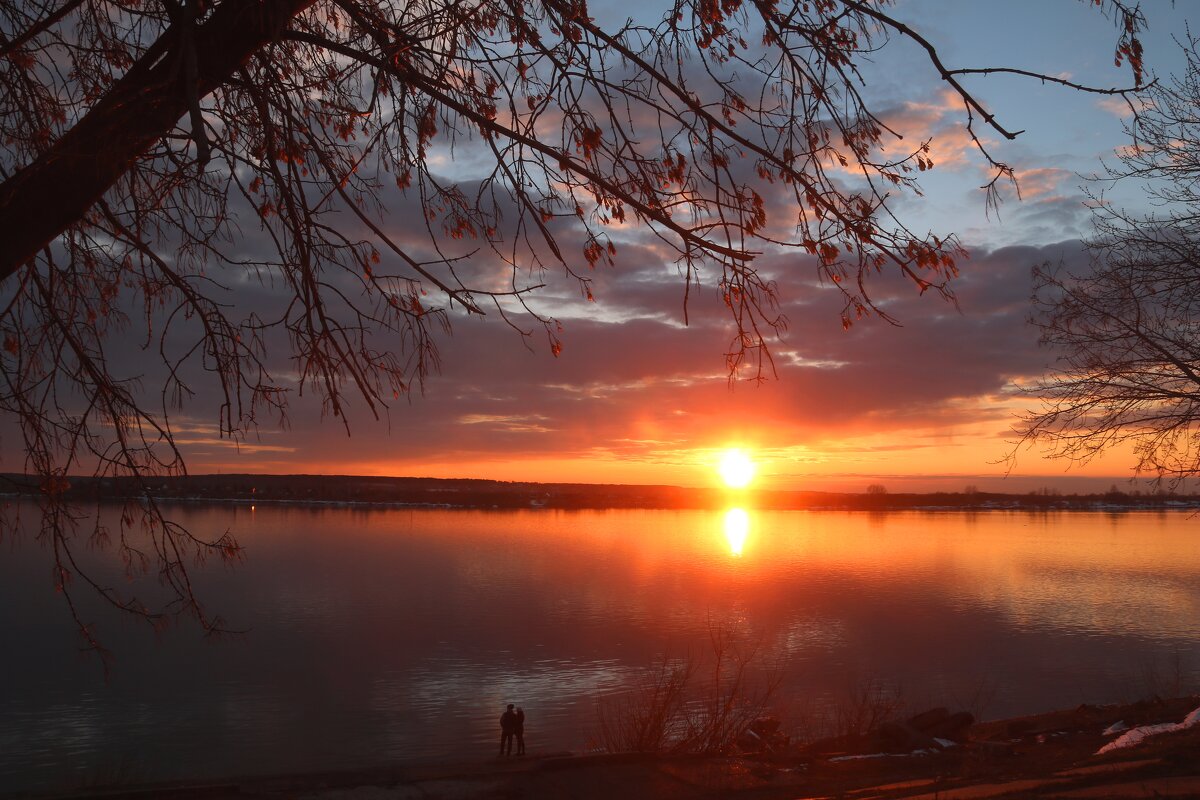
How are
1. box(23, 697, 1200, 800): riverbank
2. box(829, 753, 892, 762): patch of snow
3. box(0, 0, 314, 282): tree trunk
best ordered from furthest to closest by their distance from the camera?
box(829, 753, 892, 762): patch of snow, box(23, 697, 1200, 800): riverbank, box(0, 0, 314, 282): tree trunk

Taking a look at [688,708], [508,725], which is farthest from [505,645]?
[508,725]

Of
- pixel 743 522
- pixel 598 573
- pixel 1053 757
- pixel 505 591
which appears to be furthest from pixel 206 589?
pixel 743 522

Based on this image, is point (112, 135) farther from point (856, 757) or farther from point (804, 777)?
point (856, 757)

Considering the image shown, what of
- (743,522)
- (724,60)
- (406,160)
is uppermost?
(724,60)

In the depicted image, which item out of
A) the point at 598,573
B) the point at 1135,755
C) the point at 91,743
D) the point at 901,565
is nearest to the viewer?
the point at 1135,755

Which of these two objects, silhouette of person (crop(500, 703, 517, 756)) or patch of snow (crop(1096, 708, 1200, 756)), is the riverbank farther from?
silhouette of person (crop(500, 703, 517, 756))

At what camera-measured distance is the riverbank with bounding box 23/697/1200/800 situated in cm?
695

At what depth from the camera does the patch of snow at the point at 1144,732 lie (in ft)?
32.2

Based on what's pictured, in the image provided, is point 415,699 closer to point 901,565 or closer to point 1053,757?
point 1053,757

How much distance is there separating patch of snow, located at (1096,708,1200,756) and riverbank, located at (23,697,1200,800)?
0.16ft

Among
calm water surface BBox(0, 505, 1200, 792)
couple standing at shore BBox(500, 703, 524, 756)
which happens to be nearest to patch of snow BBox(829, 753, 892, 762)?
calm water surface BBox(0, 505, 1200, 792)

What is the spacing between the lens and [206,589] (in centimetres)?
3147

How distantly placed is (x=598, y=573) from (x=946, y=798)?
33.1 metres

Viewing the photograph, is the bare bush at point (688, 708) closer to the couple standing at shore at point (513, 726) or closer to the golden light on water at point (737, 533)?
the couple standing at shore at point (513, 726)
